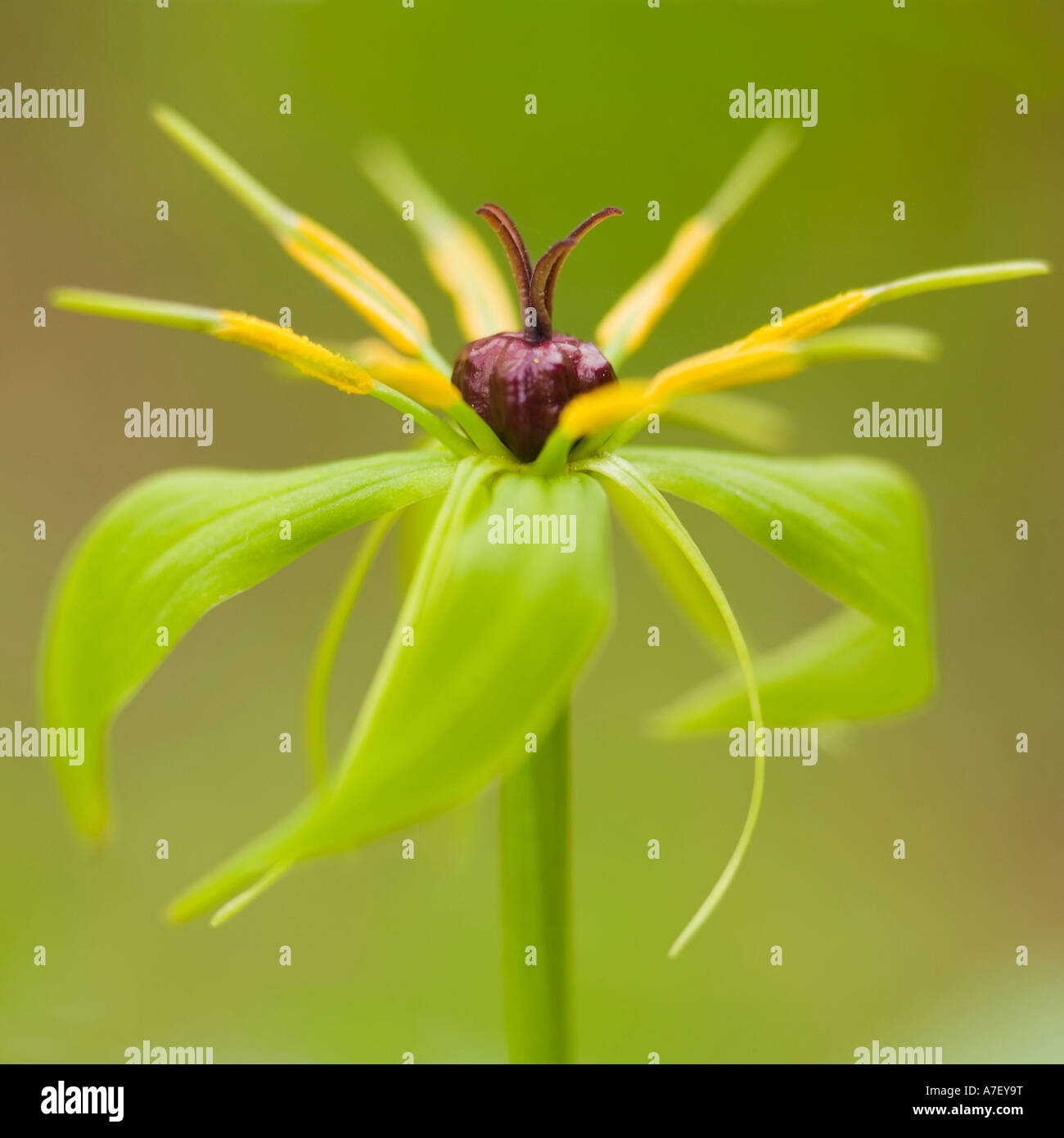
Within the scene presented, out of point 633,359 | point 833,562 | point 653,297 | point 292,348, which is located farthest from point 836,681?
point 633,359

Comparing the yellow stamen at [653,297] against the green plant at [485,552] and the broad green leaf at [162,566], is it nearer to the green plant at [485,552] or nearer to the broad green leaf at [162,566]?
the green plant at [485,552]

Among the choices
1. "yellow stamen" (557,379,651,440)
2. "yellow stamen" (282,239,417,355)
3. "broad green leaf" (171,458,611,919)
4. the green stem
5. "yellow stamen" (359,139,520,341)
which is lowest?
the green stem

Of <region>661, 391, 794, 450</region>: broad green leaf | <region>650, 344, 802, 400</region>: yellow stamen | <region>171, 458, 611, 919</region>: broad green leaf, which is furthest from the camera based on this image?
<region>661, 391, 794, 450</region>: broad green leaf

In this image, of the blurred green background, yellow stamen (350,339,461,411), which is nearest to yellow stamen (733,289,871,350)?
yellow stamen (350,339,461,411)

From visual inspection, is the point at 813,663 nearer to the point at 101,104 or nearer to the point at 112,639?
the point at 112,639

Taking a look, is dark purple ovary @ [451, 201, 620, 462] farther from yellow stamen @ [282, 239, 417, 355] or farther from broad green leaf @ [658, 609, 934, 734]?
broad green leaf @ [658, 609, 934, 734]

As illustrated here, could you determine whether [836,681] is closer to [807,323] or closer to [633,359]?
[807,323]

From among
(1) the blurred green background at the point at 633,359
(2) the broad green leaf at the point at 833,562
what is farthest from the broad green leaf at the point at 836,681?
(1) the blurred green background at the point at 633,359
